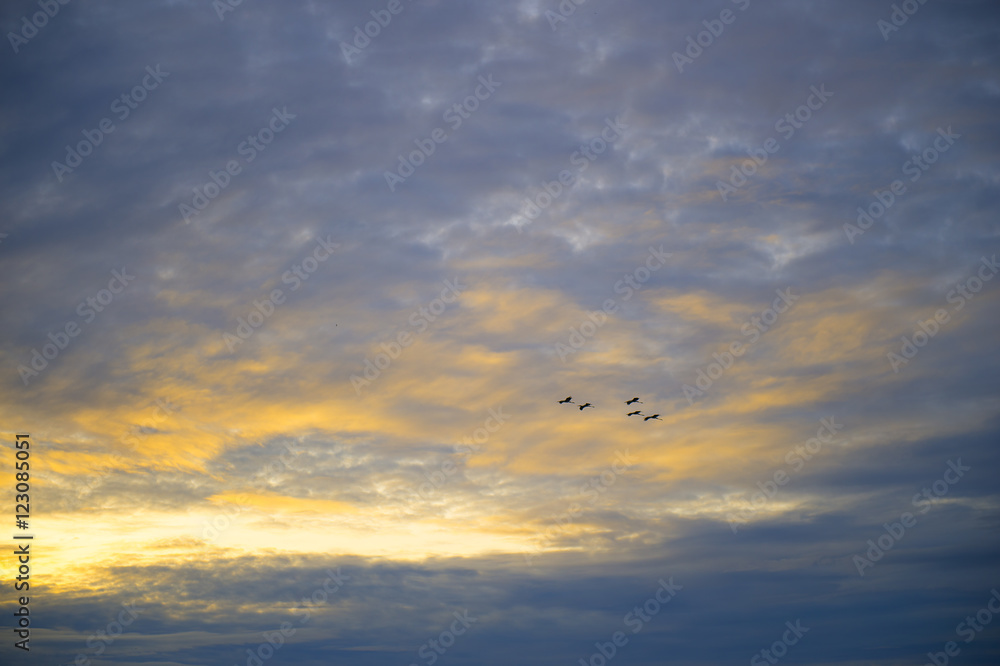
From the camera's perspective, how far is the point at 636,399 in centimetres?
14012

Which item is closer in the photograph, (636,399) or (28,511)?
(28,511)

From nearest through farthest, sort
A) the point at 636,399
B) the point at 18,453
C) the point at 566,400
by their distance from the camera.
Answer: the point at 18,453 → the point at 566,400 → the point at 636,399

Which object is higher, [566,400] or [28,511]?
[566,400]

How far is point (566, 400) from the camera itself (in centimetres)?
13100

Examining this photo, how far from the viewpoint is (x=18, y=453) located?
98.7 metres

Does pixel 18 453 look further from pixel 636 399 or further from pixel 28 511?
pixel 636 399

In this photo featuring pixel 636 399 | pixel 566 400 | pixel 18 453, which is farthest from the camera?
pixel 636 399

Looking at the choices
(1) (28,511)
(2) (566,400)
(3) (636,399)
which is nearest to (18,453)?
(1) (28,511)

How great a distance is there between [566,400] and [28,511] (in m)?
99.9

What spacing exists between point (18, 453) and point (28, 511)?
10828mm

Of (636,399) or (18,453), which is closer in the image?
(18,453)

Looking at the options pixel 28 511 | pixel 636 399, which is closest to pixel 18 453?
pixel 28 511

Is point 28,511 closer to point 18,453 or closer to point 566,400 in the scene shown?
point 18,453

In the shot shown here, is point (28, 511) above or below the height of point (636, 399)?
below
